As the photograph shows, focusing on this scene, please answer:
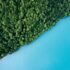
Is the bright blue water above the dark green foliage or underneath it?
underneath

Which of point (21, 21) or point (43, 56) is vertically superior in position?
point (21, 21)

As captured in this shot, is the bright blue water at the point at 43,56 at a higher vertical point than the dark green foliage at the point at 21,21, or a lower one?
lower

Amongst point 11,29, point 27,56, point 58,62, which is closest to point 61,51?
point 58,62

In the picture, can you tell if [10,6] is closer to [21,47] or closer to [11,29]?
[11,29]
